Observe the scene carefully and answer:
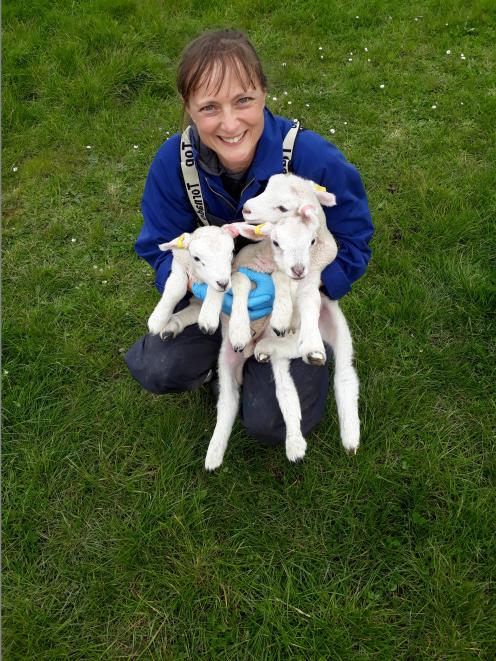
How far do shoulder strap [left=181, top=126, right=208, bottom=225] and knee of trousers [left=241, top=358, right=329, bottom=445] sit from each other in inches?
36.7

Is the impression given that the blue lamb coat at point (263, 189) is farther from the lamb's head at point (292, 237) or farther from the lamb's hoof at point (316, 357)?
the lamb's hoof at point (316, 357)

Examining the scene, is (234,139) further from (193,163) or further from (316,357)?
(316,357)

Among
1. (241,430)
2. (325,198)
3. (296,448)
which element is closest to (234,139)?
(325,198)

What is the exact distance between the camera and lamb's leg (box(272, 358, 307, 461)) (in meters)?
2.72

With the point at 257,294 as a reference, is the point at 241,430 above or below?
below

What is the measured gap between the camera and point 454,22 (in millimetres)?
6191

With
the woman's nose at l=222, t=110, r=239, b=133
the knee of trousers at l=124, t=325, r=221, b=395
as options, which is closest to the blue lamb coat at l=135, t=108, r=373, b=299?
the woman's nose at l=222, t=110, r=239, b=133

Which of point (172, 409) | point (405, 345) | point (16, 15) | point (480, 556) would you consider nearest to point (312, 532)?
point (480, 556)

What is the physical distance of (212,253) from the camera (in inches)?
94.0

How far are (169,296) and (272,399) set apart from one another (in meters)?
0.80

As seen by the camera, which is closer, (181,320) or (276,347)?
(276,347)

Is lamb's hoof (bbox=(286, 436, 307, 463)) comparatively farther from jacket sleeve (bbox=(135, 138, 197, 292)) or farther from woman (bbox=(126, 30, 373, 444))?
jacket sleeve (bbox=(135, 138, 197, 292))

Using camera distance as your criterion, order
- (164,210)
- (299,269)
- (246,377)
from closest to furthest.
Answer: (299,269), (164,210), (246,377)

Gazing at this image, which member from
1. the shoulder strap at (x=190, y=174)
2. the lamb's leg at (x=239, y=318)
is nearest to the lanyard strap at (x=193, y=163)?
the shoulder strap at (x=190, y=174)
